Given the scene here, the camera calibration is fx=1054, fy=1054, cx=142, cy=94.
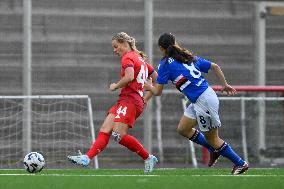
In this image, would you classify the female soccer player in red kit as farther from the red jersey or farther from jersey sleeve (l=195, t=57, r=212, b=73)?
jersey sleeve (l=195, t=57, r=212, b=73)

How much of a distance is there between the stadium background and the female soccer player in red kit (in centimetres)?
418

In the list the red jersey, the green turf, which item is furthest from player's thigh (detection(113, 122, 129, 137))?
the green turf

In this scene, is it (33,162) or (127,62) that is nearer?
(33,162)

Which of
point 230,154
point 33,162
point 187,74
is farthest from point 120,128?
point 230,154

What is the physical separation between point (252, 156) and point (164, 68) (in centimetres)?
556

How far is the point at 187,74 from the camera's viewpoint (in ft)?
42.3

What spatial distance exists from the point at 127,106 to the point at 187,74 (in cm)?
89

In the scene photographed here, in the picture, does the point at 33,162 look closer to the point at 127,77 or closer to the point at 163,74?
the point at 127,77

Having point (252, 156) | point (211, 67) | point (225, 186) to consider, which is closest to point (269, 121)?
point (252, 156)

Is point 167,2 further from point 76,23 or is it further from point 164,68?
point 164,68

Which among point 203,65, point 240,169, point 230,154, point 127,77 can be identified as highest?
point 203,65

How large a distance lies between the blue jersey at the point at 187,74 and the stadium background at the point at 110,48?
4.68m

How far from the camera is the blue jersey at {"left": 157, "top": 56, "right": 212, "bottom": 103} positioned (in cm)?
1288

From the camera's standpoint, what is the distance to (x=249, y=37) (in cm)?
1862
